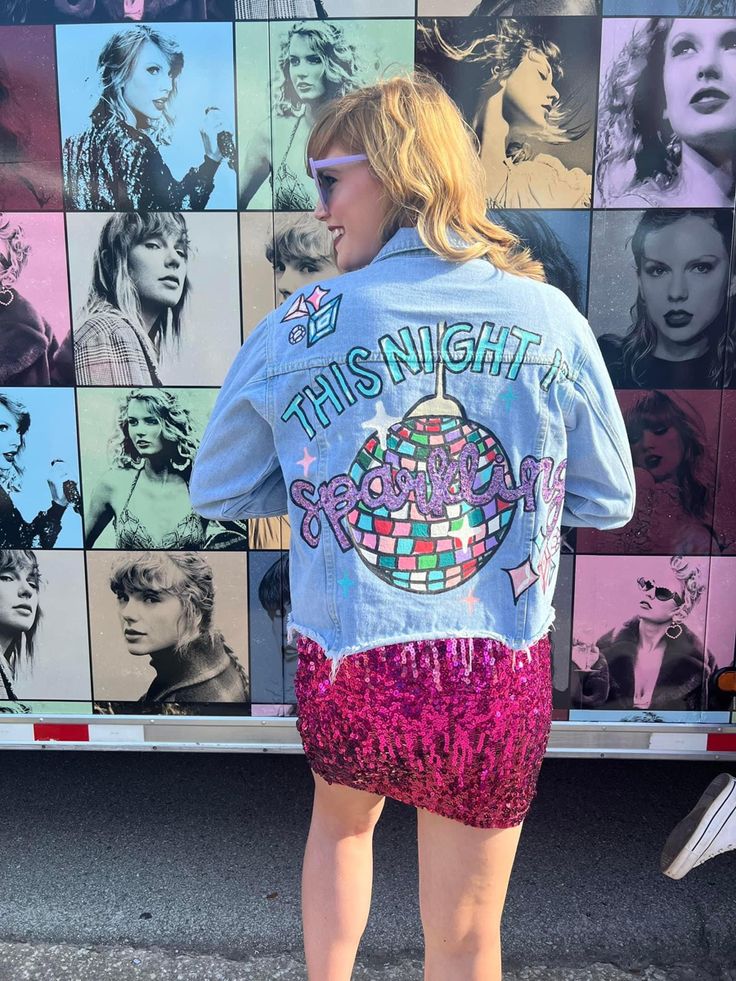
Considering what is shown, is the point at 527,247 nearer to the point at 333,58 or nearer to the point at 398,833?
the point at 333,58

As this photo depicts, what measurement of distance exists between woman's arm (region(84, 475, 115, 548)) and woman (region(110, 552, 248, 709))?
10 cm

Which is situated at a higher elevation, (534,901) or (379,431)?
(379,431)

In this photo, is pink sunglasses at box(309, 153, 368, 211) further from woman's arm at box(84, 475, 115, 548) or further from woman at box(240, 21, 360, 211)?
woman's arm at box(84, 475, 115, 548)

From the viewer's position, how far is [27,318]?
2.38 meters

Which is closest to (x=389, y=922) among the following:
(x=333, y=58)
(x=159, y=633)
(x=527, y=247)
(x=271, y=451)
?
(x=159, y=633)

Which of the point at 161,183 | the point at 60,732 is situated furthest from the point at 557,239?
the point at 60,732

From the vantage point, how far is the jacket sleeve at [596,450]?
1344mm

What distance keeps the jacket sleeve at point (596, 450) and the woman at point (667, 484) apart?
87 centimetres

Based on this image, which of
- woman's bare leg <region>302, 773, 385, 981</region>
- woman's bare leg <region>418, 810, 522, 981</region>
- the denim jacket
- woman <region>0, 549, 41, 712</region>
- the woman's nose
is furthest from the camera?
woman <region>0, 549, 41, 712</region>

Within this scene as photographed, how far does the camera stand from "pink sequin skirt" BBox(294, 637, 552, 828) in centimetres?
133

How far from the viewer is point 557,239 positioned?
7.44 feet

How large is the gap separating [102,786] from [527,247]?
7.96 feet

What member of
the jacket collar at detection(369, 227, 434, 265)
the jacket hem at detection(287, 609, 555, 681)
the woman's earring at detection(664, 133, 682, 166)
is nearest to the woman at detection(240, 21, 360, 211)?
the woman's earring at detection(664, 133, 682, 166)

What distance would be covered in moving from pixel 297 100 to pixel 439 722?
5.45ft
